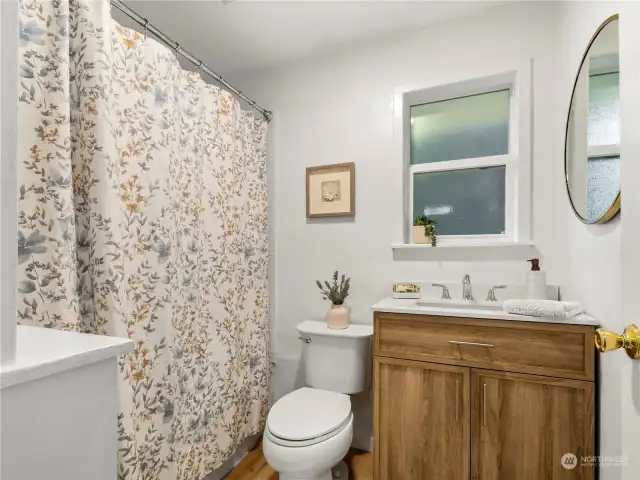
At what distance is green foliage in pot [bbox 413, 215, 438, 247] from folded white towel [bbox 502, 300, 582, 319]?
59 centimetres

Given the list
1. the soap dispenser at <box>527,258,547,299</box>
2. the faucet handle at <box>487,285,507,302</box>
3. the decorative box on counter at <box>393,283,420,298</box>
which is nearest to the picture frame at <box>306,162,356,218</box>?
the decorative box on counter at <box>393,283,420,298</box>

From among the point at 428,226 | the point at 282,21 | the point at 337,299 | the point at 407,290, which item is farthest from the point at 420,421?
the point at 282,21

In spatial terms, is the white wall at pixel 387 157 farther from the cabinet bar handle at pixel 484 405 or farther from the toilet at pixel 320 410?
the cabinet bar handle at pixel 484 405

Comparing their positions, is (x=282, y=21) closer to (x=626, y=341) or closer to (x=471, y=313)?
(x=471, y=313)

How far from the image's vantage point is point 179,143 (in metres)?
1.50

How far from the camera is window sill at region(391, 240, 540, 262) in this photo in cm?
170

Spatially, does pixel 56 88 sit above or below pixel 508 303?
above

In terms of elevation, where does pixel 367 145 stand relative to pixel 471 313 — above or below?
above

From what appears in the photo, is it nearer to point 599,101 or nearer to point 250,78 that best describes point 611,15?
point 599,101

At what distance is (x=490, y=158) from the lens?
6.08 ft

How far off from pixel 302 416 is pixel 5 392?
134cm

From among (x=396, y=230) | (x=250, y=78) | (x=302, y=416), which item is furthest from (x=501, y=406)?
(x=250, y=78)

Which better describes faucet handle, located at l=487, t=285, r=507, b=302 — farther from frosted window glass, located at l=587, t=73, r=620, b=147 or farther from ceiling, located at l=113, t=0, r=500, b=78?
ceiling, located at l=113, t=0, r=500, b=78

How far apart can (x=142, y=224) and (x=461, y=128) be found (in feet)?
5.85
